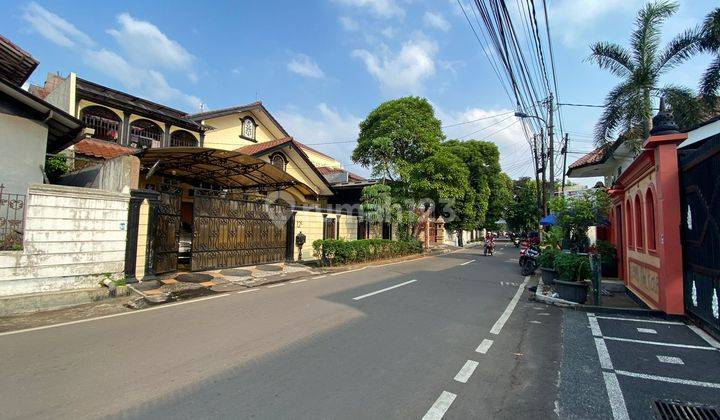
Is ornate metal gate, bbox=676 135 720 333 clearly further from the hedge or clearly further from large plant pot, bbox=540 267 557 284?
the hedge

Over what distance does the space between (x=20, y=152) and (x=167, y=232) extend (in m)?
3.95

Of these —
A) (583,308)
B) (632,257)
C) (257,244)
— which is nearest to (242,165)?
(257,244)

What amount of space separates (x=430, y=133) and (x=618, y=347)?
51.2 ft

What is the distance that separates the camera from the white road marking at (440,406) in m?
3.12

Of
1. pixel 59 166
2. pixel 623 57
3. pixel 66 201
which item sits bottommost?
pixel 66 201

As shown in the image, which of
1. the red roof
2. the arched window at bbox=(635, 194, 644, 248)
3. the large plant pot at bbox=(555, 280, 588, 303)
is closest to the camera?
the large plant pot at bbox=(555, 280, 588, 303)

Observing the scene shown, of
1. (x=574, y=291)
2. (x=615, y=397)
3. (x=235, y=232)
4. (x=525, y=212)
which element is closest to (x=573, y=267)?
(x=574, y=291)

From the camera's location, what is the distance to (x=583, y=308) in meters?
7.45

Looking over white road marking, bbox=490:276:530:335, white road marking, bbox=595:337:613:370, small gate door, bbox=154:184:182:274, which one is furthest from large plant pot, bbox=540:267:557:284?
small gate door, bbox=154:184:182:274

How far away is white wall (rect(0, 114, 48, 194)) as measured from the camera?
8.63 meters

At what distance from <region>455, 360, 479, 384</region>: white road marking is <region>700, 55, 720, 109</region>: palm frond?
14.6 m

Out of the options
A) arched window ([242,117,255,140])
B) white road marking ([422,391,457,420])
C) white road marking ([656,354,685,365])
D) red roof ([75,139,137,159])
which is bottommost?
white road marking ([422,391,457,420])

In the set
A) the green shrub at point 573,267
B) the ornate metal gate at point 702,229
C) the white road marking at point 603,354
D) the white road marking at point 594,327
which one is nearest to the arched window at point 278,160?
the green shrub at point 573,267

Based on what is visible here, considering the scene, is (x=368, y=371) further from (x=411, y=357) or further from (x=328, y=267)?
(x=328, y=267)
